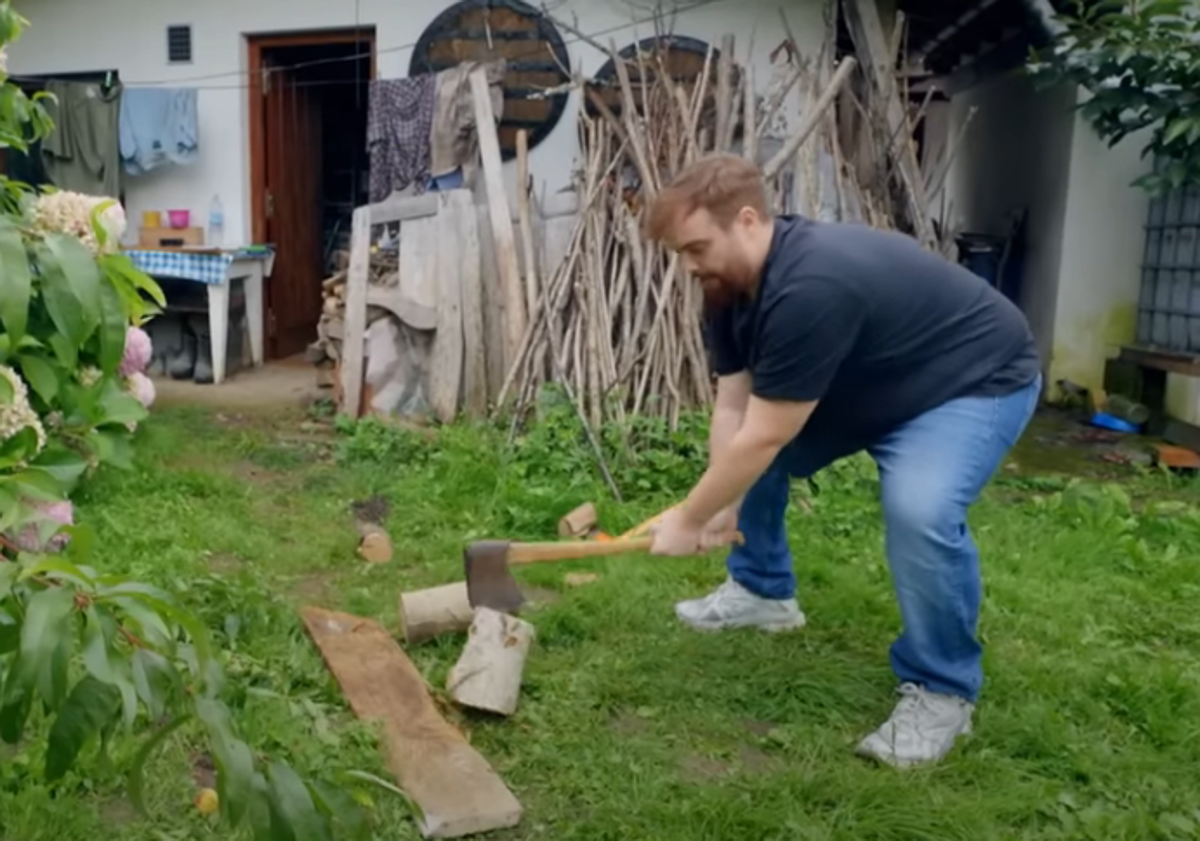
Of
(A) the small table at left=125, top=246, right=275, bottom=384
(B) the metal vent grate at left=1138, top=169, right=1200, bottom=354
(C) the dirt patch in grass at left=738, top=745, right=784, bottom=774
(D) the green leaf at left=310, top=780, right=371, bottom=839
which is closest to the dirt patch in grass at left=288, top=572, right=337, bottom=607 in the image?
(C) the dirt patch in grass at left=738, top=745, right=784, bottom=774

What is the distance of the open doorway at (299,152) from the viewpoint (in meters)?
8.45

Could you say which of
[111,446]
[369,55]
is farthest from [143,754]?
[369,55]

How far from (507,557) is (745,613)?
795 mm

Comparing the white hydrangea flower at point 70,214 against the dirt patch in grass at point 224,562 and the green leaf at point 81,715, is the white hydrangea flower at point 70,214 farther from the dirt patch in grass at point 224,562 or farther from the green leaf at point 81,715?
the dirt patch in grass at point 224,562

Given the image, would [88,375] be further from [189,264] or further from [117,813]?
[189,264]

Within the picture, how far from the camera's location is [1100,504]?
486 centimetres

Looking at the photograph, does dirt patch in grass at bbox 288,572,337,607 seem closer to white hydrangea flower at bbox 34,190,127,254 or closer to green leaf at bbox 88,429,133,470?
green leaf at bbox 88,429,133,470

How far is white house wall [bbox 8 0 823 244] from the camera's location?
7.43 metres

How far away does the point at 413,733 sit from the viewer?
9.39 ft

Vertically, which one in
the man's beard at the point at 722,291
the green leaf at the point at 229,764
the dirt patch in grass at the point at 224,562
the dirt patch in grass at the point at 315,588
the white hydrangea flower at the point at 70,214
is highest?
the white hydrangea flower at the point at 70,214

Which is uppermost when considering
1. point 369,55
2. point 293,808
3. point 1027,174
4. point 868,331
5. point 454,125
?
point 369,55

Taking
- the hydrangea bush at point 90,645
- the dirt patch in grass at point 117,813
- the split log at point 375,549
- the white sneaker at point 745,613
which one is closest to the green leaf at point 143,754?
the hydrangea bush at point 90,645

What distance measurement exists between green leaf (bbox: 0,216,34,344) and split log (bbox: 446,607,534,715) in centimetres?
213

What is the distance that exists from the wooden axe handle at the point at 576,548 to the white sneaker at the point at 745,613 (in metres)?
0.37
